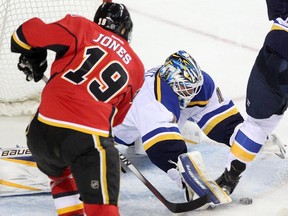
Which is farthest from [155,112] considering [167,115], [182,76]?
[182,76]

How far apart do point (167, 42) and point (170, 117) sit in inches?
61.7

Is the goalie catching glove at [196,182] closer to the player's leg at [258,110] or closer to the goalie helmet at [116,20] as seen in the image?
the player's leg at [258,110]

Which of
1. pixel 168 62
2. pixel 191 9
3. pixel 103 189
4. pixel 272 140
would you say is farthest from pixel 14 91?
pixel 191 9

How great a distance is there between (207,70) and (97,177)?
1898 mm

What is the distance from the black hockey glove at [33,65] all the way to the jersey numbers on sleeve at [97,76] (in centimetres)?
16

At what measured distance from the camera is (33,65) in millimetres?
2375

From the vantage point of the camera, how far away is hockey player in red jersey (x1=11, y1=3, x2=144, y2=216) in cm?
220

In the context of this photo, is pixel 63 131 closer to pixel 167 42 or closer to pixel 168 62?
pixel 168 62

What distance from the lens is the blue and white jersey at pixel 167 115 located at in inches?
108

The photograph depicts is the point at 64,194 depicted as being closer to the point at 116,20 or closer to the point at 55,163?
the point at 55,163

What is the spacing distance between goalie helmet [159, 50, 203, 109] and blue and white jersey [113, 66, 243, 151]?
23 mm

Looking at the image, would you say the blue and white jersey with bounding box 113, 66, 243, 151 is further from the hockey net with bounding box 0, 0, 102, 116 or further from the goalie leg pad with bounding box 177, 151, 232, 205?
the hockey net with bounding box 0, 0, 102, 116

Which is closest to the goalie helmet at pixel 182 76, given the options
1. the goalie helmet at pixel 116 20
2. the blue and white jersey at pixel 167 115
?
the blue and white jersey at pixel 167 115

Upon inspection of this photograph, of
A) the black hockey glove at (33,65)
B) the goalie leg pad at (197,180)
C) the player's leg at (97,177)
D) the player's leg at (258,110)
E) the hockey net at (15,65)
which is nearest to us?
the player's leg at (97,177)
